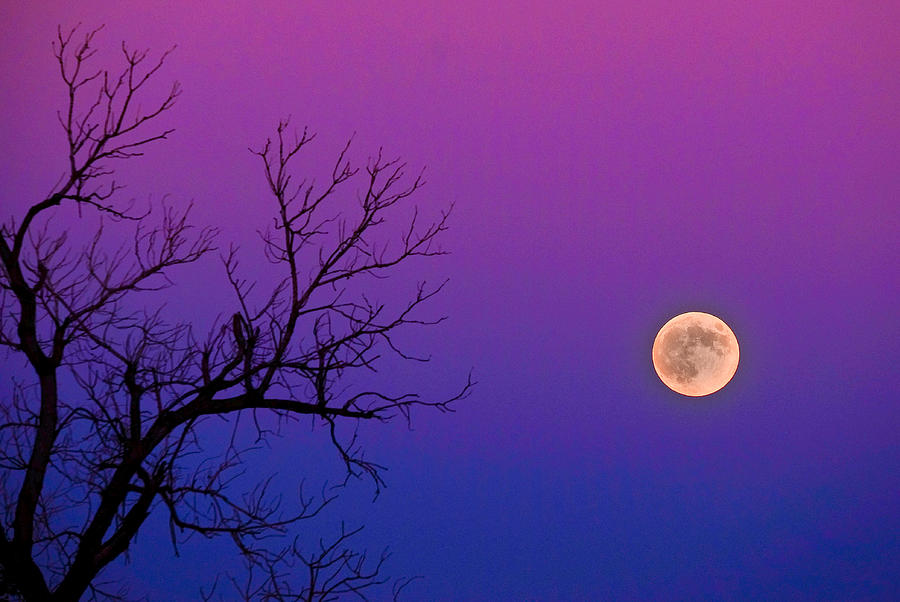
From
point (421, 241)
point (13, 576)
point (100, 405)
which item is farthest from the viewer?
point (421, 241)

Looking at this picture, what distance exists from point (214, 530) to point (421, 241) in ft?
7.83

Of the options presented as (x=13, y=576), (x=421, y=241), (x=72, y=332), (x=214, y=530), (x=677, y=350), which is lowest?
(x=13, y=576)

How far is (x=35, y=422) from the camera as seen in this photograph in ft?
21.2

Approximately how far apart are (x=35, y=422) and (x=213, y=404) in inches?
45.8

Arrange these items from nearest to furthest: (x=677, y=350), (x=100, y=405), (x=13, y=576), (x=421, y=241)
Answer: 1. (x=13, y=576)
2. (x=100, y=405)
3. (x=421, y=241)
4. (x=677, y=350)

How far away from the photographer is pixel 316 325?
646 centimetres

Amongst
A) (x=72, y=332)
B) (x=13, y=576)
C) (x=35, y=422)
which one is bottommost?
(x=13, y=576)

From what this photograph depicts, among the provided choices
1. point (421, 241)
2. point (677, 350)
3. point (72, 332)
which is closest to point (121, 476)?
point (72, 332)

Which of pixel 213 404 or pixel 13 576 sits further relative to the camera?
pixel 213 404

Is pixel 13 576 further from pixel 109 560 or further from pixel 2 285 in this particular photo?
pixel 2 285

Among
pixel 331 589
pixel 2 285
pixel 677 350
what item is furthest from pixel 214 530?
pixel 677 350

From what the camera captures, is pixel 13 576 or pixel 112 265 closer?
pixel 13 576

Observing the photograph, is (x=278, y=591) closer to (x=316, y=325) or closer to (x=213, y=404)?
(x=213, y=404)

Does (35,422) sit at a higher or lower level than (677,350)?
lower
